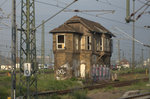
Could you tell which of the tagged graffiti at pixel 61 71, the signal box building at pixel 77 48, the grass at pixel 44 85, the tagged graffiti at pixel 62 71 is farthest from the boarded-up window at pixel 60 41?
the grass at pixel 44 85

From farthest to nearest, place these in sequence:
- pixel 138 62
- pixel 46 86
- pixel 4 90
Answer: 1. pixel 138 62
2. pixel 46 86
3. pixel 4 90

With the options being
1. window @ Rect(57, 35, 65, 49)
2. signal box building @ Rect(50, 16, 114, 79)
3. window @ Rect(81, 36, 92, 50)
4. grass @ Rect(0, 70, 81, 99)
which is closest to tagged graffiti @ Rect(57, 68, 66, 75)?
signal box building @ Rect(50, 16, 114, 79)

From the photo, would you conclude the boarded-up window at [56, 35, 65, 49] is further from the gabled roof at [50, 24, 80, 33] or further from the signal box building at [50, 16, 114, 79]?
the gabled roof at [50, 24, 80, 33]

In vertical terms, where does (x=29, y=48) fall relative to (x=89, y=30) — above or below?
below

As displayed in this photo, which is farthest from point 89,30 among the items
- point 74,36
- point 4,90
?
point 4,90

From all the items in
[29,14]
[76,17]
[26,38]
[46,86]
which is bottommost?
[46,86]

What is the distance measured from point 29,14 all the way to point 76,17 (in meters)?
23.1

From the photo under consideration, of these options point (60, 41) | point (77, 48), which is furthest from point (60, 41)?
point (77, 48)

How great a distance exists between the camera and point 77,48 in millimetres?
38500

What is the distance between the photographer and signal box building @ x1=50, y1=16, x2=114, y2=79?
36344 mm

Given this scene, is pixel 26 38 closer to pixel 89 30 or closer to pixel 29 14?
pixel 29 14

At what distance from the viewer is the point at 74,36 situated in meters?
37.3

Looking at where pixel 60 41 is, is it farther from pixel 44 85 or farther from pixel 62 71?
pixel 44 85

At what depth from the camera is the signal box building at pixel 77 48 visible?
36.3m
